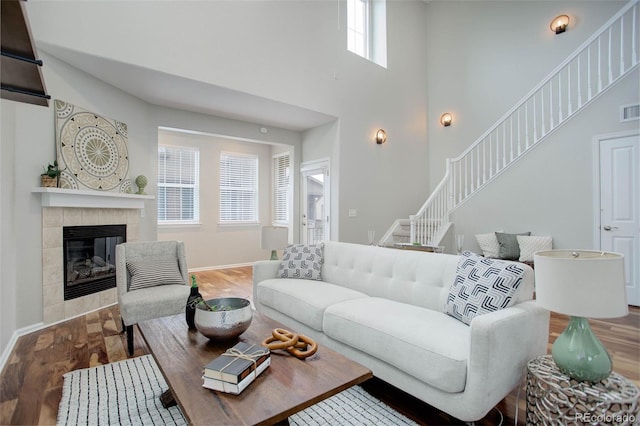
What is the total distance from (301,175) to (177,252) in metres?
3.34

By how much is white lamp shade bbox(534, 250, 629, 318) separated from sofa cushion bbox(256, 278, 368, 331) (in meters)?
1.44

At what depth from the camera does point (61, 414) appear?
1.88 m

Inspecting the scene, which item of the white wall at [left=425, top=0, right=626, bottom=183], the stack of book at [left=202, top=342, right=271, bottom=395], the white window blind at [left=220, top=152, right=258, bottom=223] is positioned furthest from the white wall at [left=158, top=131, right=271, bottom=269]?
the stack of book at [left=202, top=342, right=271, bottom=395]

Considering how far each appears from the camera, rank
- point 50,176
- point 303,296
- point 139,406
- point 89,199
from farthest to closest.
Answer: point 89,199 → point 50,176 → point 303,296 → point 139,406

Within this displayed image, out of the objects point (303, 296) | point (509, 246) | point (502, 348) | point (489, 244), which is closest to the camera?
point (502, 348)

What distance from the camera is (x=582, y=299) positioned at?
4.68 ft

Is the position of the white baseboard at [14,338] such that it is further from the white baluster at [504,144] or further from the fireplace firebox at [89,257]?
the white baluster at [504,144]

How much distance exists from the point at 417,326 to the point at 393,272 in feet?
2.76

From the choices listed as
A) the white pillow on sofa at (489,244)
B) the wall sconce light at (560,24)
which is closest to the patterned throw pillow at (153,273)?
the white pillow on sofa at (489,244)

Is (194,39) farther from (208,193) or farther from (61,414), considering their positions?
(61,414)

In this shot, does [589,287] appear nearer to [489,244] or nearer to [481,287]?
[481,287]

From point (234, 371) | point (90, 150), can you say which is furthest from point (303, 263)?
point (90, 150)

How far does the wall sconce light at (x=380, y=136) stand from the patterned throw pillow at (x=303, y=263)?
3.25m

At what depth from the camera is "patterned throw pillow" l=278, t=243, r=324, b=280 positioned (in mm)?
3283
